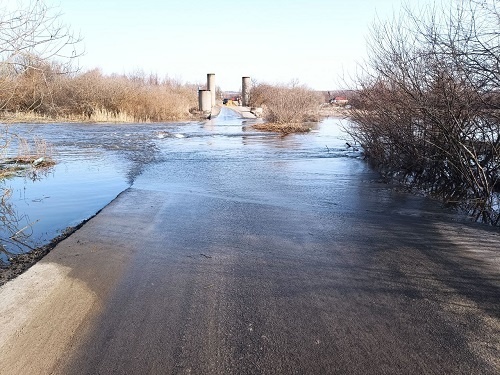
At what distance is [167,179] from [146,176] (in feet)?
3.03

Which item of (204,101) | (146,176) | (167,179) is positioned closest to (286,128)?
(146,176)

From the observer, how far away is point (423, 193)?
32.2 ft

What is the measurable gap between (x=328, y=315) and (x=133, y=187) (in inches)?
290

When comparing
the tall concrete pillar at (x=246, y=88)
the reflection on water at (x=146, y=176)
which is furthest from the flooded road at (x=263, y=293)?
the tall concrete pillar at (x=246, y=88)

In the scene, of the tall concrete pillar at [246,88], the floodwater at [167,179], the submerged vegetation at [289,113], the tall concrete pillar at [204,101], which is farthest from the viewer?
the tall concrete pillar at [246,88]

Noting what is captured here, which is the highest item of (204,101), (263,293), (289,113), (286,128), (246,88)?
(246,88)

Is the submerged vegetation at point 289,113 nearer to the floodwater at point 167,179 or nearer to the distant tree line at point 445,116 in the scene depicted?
the floodwater at point 167,179

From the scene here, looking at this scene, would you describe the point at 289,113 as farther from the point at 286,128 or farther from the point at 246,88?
the point at 246,88

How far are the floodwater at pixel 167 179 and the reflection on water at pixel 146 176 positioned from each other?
16mm

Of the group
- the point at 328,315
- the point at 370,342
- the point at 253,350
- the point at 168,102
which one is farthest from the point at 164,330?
the point at 168,102

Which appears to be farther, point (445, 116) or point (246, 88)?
point (246, 88)

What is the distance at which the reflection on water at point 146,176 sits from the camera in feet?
25.2

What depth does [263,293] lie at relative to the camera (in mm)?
4250

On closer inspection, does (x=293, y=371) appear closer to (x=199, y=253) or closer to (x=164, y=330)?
(x=164, y=330)
